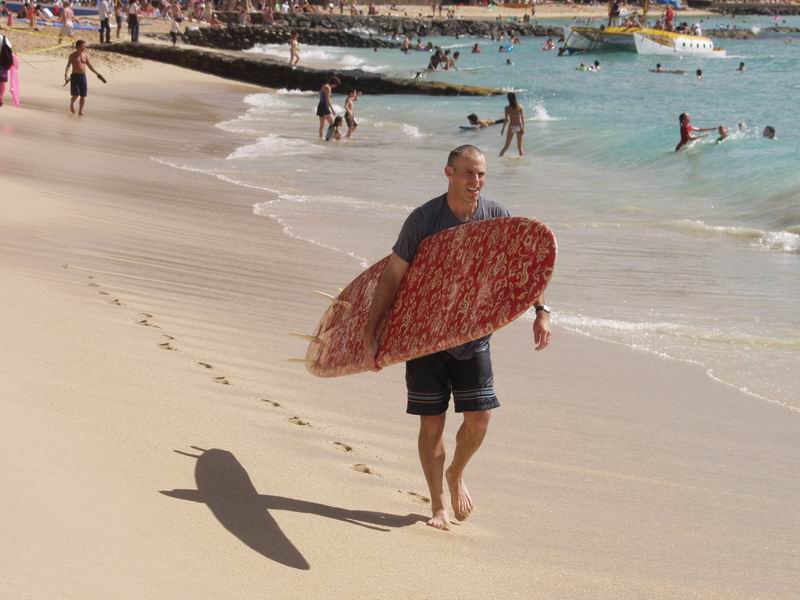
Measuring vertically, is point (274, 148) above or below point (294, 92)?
below

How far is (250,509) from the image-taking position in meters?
3.98

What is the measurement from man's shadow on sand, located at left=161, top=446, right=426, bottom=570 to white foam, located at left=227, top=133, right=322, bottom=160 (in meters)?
14.3

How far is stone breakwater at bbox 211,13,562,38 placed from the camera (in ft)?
244

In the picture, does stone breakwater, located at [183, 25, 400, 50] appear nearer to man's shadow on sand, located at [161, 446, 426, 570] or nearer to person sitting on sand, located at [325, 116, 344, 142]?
person sitting on sand, located at [325, 116, 344, 142]

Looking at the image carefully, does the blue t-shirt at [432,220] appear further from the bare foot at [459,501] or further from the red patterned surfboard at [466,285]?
the bare foot at [459,501]

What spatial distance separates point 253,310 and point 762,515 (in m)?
3.78

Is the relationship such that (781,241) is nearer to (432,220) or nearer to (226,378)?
(226,378)

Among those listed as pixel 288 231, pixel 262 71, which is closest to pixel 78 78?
pixel 288 231

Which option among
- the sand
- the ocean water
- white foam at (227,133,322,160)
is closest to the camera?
the sand

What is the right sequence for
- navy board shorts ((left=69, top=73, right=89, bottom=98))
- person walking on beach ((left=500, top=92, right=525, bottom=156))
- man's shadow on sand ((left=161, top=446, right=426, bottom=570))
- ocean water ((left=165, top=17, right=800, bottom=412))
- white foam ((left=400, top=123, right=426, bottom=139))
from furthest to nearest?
white foam ((left=400, top=123, right=426, bottom=139)) → person walking on beach ((left=500, top=92, right=525, bottom=156)) → navy board shorts ((left=69, top=73, right=89, bottom=98)) → ocean water ((left=165, top=17, right=800, bottom=412)) → man's shadow on sand ((left=161, top=446, right=426, bottom=570))

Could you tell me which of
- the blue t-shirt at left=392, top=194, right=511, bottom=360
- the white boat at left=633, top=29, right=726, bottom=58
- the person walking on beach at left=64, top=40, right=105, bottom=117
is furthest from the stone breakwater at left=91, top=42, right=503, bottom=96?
the blue t-shirt at left=392, top=194, right=511, bottom=360

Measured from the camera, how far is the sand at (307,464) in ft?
11.3

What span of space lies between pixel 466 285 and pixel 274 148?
16783 millimetres

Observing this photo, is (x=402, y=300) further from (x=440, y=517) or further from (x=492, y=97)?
(x=492, y=97)
